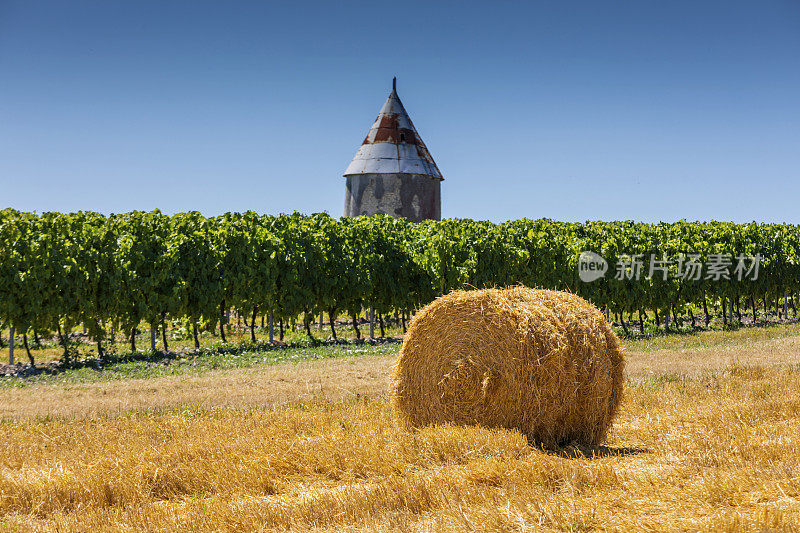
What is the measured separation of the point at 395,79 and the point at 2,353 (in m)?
27.0

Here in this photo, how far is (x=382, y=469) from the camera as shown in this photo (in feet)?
18.7

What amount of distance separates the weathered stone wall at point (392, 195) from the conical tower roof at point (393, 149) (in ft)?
1.27

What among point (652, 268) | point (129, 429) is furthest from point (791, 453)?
point (652, 268)

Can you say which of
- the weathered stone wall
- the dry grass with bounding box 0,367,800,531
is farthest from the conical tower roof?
the dry grass with bounding box 0,367,800,531

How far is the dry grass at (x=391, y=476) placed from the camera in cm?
453

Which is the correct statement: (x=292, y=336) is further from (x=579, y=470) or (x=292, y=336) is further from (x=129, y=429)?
(x=579, y=470)

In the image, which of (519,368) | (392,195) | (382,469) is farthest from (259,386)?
(392,195)

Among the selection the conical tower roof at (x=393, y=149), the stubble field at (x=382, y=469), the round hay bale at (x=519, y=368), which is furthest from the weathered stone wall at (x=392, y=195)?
the round hay bale at (x=519, y=368)

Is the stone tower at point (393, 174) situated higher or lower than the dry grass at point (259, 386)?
higher

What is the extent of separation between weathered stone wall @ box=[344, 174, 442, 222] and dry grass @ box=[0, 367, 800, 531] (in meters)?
29.1

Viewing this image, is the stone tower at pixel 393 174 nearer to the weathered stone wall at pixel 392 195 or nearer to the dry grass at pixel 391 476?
the weathered stone wall at pixel 392 195

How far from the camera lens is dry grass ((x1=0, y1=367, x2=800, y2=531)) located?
4527 millimetres

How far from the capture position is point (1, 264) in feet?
51.0

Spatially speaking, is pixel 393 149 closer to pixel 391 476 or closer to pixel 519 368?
pixel 519 368
